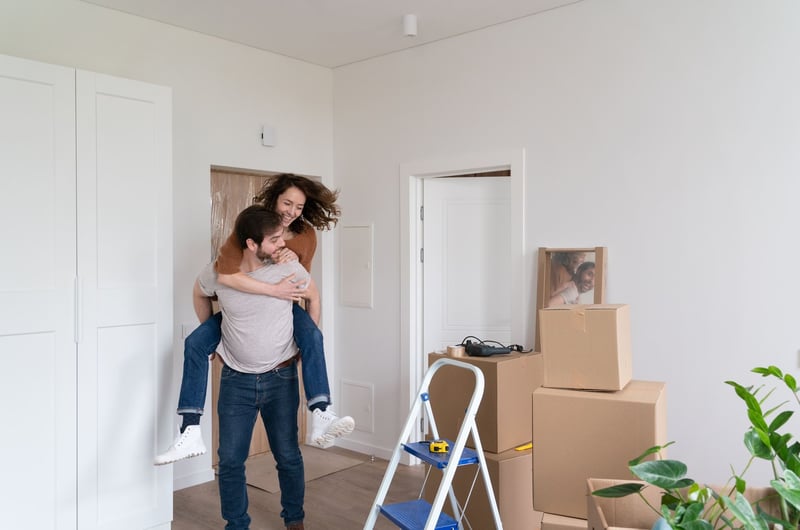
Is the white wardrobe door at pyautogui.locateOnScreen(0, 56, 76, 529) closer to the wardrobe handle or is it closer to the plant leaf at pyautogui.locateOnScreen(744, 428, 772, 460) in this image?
the wardrobe handle

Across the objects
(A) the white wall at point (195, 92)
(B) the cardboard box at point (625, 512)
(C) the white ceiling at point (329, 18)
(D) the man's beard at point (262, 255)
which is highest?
(C) the white ceiling at point (329, 18)

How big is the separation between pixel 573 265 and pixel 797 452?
212 centimetres

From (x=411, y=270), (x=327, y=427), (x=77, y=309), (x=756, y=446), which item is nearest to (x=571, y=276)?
(x=411, y=270)

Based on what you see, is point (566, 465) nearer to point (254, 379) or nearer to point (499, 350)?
point (499, 350)

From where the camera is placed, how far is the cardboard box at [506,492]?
300cm

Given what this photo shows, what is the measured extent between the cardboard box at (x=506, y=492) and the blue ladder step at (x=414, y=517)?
52cm

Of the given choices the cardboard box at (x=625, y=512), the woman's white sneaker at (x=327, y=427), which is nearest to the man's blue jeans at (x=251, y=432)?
the woman's white sneaker at (x=327, y=427)

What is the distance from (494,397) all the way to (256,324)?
115 cm

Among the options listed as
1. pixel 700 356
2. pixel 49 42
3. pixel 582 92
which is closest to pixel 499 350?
pixel 700 356

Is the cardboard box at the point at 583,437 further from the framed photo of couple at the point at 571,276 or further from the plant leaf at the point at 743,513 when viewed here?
the framed photo of couple at the point at 571,276

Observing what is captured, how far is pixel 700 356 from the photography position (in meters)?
3.18

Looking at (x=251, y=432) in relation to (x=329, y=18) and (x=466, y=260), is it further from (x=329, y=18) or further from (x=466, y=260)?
(x=329, y=18)

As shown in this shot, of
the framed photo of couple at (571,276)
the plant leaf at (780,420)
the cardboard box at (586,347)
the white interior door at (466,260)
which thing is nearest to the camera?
the plant leaf at (780,420)

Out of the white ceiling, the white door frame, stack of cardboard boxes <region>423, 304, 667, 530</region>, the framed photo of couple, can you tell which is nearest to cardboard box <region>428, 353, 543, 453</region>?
the framed photo of couple
